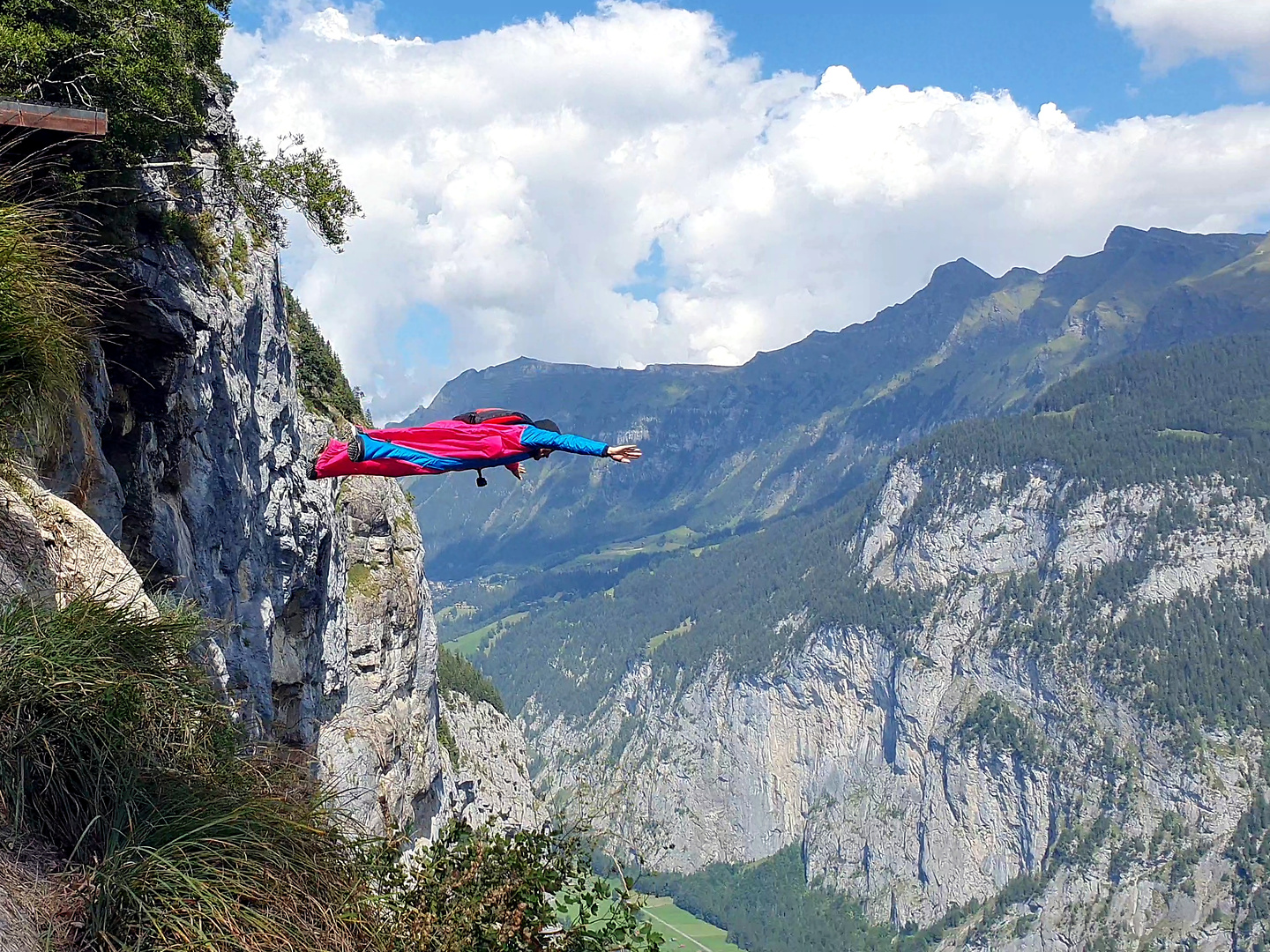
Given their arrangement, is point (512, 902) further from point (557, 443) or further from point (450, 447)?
point (450, 447)

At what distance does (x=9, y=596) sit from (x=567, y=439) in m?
5.89

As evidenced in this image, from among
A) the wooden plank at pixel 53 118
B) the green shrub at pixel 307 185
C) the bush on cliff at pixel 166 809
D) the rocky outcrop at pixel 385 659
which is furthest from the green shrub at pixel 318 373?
the bush on cliff at pixel 166 809

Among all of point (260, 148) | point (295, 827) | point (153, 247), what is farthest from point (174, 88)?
point (295, 827)

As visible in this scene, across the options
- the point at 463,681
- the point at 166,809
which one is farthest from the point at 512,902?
the point at 463,681

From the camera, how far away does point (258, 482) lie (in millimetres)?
28625

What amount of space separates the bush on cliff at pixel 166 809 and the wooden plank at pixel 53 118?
24.7 feet

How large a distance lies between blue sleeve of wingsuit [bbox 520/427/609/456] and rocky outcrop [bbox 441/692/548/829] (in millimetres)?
65297

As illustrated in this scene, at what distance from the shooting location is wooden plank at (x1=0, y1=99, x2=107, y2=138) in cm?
1275

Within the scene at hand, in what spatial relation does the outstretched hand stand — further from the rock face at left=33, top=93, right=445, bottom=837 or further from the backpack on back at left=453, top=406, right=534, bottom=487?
the rock face at left=33, top=93, right=445, bottom=837

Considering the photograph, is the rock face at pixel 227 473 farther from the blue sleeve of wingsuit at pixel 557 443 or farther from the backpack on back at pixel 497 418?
the blue sleeve of wingsuit at pixel 557 443

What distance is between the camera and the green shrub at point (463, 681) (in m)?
110

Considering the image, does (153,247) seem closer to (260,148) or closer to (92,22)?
(92,22)

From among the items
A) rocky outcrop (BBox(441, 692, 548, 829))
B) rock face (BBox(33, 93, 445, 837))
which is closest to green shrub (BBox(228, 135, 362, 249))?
rock face (BBox(33, 93, 445, 837))

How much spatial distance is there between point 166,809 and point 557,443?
6079mm
